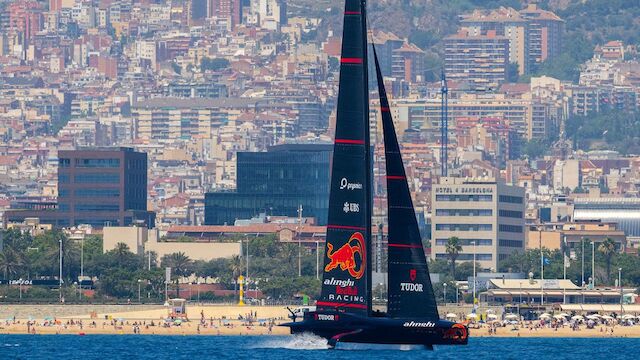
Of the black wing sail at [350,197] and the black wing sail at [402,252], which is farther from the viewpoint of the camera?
the black wing sail at [402,252]

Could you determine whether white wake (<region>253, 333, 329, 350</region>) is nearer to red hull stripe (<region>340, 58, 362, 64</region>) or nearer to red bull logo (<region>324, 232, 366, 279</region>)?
red bull logo (<region>324, 232, 366, 279</region>)

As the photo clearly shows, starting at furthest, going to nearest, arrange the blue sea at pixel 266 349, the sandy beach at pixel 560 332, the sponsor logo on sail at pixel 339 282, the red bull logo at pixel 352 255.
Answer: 1. the sandy beach at pixel 560 332
2. the blue sea at pixel 266 349
3. the sponsor logo on sail at pixel 339 282
4. the red bull logo at pixel 352 255

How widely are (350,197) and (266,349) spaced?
16948 mm

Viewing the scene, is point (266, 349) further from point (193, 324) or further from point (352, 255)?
point (193, 324)

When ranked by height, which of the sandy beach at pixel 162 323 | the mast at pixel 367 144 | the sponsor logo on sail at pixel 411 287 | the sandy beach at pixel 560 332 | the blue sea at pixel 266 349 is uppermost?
A: the mast at pixel 367 144

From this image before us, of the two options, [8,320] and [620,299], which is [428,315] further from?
[620,299]

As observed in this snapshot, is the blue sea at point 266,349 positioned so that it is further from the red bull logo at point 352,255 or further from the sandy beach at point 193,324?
the sandy beach at point 193,324

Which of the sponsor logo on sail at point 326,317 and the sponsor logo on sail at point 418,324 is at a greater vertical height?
the sponsor logo on sail at point 326,317

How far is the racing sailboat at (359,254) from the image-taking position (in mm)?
104125

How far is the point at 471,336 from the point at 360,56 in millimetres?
52453

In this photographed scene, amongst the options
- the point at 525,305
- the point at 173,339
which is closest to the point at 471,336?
the point at 173,339

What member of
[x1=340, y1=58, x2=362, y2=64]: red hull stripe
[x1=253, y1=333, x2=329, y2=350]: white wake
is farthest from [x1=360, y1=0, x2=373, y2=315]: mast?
[x1=253, y1=333, x2=329, y2=350]: white wake

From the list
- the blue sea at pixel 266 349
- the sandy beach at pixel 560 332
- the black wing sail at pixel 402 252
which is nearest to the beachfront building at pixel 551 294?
the sandy beach at pixel 560 332

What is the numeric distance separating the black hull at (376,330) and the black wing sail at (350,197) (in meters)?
0.54
